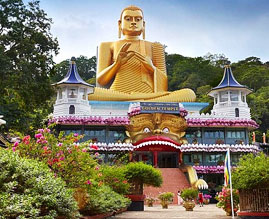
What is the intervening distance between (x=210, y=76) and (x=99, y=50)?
2728cm

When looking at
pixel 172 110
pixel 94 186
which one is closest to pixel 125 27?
pixel 172 110

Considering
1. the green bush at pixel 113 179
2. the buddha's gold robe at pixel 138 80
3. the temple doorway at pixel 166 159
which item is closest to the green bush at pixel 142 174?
the green bush at pixel 113 179

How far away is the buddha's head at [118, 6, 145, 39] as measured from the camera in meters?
40.3

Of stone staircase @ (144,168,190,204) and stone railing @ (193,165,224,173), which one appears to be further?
stone railing @ (193,165,224,173)

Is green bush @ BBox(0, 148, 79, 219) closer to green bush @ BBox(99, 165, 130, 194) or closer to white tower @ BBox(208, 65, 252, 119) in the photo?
green bush @ BBox(99, 165, 130, 194)

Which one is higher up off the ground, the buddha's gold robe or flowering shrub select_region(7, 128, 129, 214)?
the buddha's gold robe

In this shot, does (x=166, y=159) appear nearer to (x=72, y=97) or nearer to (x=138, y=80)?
(x=138, y=80)

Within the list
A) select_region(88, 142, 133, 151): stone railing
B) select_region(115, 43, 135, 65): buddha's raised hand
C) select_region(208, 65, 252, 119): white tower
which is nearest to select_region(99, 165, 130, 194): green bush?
select_region(88, 142, 133, 151): stone railing

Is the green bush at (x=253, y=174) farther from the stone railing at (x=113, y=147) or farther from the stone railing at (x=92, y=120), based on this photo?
the stone railing at (x=92, y=120)

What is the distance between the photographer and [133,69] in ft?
126

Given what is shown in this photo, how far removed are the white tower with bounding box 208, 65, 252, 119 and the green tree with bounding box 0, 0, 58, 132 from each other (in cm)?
2030

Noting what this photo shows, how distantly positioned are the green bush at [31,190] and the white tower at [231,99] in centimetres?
2992

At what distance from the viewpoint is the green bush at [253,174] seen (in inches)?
433

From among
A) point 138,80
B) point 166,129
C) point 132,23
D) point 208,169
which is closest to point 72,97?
point 138,80
